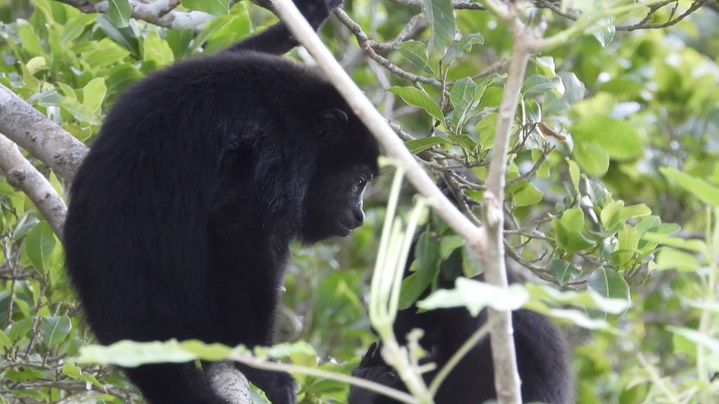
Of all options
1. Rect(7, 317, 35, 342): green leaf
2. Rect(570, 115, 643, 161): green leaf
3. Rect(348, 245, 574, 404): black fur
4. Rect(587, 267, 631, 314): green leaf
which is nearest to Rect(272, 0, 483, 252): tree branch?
Rect(570, 115, 643, 161): green leaf

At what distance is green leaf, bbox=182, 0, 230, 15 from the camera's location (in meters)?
3.55

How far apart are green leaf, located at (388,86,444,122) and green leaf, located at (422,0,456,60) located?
16cm

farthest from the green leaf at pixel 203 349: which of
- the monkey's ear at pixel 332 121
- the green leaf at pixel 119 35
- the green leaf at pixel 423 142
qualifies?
the green leaf at pixel 119 35

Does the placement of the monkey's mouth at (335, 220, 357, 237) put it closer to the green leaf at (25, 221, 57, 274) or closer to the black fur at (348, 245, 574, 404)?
the black fur at (348, 245, 574, 404)

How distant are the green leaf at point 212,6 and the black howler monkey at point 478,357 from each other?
1.55 m

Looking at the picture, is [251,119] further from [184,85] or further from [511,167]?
[511,167]

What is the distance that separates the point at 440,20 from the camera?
3.29m

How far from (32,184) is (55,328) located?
517mm

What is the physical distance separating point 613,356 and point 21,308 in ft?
16.1

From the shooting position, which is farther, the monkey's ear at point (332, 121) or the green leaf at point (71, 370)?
the monkey's ear at point (332, 121)

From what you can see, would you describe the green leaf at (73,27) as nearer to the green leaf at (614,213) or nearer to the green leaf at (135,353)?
the green leaf at (614,213)

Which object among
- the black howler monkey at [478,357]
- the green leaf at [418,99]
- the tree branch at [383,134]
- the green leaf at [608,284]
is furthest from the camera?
the black howler monkey at [478,357]

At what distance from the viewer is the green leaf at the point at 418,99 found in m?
3.38

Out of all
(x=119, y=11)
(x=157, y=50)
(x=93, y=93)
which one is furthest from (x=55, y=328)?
(x=157, y=50)
